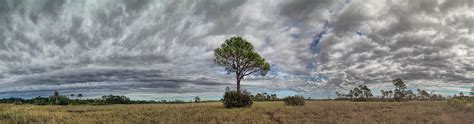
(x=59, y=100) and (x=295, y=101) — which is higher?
(x=295, y=101)

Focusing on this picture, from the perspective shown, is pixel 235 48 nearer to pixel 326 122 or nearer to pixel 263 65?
pixel 263 65

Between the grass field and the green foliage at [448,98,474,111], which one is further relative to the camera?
the green foliage at [448,98,474,111]

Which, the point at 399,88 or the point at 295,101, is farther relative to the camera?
the point at 399,88

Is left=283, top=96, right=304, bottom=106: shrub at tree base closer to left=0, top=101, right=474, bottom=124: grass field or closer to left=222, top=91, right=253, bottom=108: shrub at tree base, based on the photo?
left=222, top=91, right=253, bottom=108: shrub at tree base

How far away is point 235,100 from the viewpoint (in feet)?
133

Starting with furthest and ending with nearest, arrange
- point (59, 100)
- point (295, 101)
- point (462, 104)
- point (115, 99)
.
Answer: point (115, 99) → point (59, 100) → point (295, 101) → point (462, 104)

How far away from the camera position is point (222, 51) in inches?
1879

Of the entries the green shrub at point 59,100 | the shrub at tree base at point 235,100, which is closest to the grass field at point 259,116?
the shrub at tree base at point 235,100

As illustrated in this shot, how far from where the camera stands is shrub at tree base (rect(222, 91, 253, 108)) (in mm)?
40469

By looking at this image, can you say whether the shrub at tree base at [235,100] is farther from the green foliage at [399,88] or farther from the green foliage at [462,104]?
the green foliage at [399,88]

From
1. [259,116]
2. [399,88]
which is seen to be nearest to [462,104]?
[259,116]

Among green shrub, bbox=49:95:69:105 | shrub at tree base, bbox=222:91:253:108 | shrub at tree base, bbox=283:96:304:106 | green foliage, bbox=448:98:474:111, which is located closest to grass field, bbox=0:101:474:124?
green foliage, bbox=448:98:474:111

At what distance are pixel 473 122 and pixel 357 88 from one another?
116471mm

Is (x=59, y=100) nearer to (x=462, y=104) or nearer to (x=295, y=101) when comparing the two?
(x=295, y=101)
